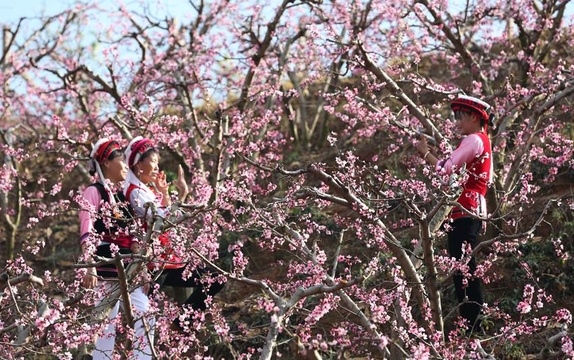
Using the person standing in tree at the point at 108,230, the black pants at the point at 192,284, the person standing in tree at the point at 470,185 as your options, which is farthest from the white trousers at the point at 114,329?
the person standing in tree at the point at 470,185

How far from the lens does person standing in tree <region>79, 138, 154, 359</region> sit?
18.5ft

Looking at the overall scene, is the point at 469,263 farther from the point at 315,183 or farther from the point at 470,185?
the point at 315,183

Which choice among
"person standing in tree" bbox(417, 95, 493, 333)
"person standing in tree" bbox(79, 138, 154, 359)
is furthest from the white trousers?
"person standing in tree" bbox(417, 95, 493, 333)

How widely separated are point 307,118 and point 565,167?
480cm

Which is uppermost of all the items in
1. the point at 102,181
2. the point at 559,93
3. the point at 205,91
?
the point at 205,91

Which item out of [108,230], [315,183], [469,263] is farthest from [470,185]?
[315,183]

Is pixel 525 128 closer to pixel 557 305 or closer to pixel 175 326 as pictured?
pixel 557 305

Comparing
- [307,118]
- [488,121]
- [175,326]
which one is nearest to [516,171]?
[488,121]

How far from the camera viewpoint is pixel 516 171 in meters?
7.33

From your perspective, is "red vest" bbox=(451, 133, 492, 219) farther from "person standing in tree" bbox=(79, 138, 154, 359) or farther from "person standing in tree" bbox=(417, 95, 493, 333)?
"person standing in tree" bbox=(79, 138, 154, 359)

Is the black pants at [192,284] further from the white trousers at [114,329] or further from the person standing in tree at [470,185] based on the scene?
the person standing in tree at [470,185]

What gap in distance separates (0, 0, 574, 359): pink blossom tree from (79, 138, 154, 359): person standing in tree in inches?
7.9

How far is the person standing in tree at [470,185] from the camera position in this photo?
588 cm

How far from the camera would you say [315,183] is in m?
11.1
